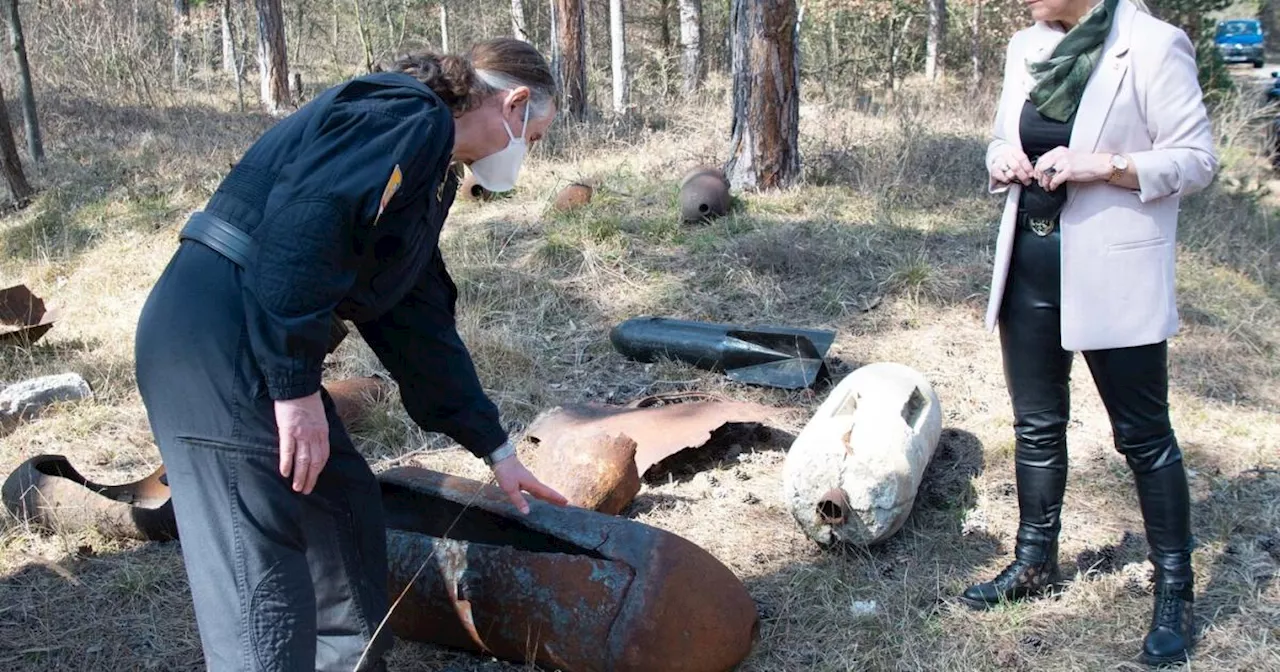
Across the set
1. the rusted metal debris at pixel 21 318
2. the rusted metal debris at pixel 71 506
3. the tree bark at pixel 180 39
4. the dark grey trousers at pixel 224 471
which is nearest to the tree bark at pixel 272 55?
the tree bark at pixel 180 39

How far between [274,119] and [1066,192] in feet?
39.3

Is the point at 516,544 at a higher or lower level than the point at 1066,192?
lower

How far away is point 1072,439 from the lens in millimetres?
4383

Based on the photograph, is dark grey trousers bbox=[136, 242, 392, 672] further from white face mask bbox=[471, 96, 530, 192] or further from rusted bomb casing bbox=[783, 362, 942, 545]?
rusted bomb casing bbox=[783, 362, 942, 545]

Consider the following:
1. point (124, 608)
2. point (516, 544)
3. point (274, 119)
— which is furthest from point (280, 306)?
point (274, 119)

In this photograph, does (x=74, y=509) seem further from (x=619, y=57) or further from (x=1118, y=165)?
(x=619, y=57)

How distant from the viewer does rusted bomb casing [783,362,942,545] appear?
3383 mm

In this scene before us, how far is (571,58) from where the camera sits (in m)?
11.6

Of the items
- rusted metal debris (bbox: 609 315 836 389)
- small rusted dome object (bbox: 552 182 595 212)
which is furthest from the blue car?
rusted metal debris (bbox: 609 315 836 389)

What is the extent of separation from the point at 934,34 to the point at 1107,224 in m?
16.4

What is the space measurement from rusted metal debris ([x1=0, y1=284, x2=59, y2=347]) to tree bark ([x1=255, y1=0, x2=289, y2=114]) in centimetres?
812

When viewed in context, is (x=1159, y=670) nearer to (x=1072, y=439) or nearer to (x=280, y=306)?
(x=1072, y=439)

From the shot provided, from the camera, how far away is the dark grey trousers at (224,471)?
2000 mm

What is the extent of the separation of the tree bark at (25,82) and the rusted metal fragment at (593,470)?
8202mm
